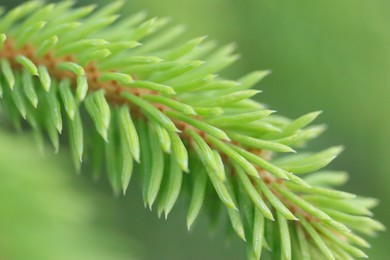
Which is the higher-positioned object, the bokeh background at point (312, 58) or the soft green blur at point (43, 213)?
the bokeh background at point (312, 58)

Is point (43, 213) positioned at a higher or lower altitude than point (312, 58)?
lower

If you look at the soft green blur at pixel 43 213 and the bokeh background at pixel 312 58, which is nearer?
the soft green blur at pixel 43 213

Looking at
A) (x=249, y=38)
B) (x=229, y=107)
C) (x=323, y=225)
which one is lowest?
(x=323, y=225)

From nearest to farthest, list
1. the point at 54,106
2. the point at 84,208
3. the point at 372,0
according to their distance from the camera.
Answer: the point at 54,106, the point at 84,208, the point at 372,0

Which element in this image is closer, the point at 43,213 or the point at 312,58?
the point at 43,213

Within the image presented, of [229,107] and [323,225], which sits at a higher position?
[229,107]

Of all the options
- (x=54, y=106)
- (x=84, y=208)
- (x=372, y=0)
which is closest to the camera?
(x=54, y=106)

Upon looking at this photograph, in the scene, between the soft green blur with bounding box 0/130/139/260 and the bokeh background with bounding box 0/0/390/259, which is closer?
the soft green blur with bounding box 0/130/139/260

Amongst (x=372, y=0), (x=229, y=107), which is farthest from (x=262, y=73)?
(x=372, y=0)

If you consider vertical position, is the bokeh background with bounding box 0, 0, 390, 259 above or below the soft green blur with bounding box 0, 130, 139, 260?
above

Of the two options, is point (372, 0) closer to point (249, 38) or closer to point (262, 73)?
point (249, 38)

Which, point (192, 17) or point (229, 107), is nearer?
point (229, 107)
